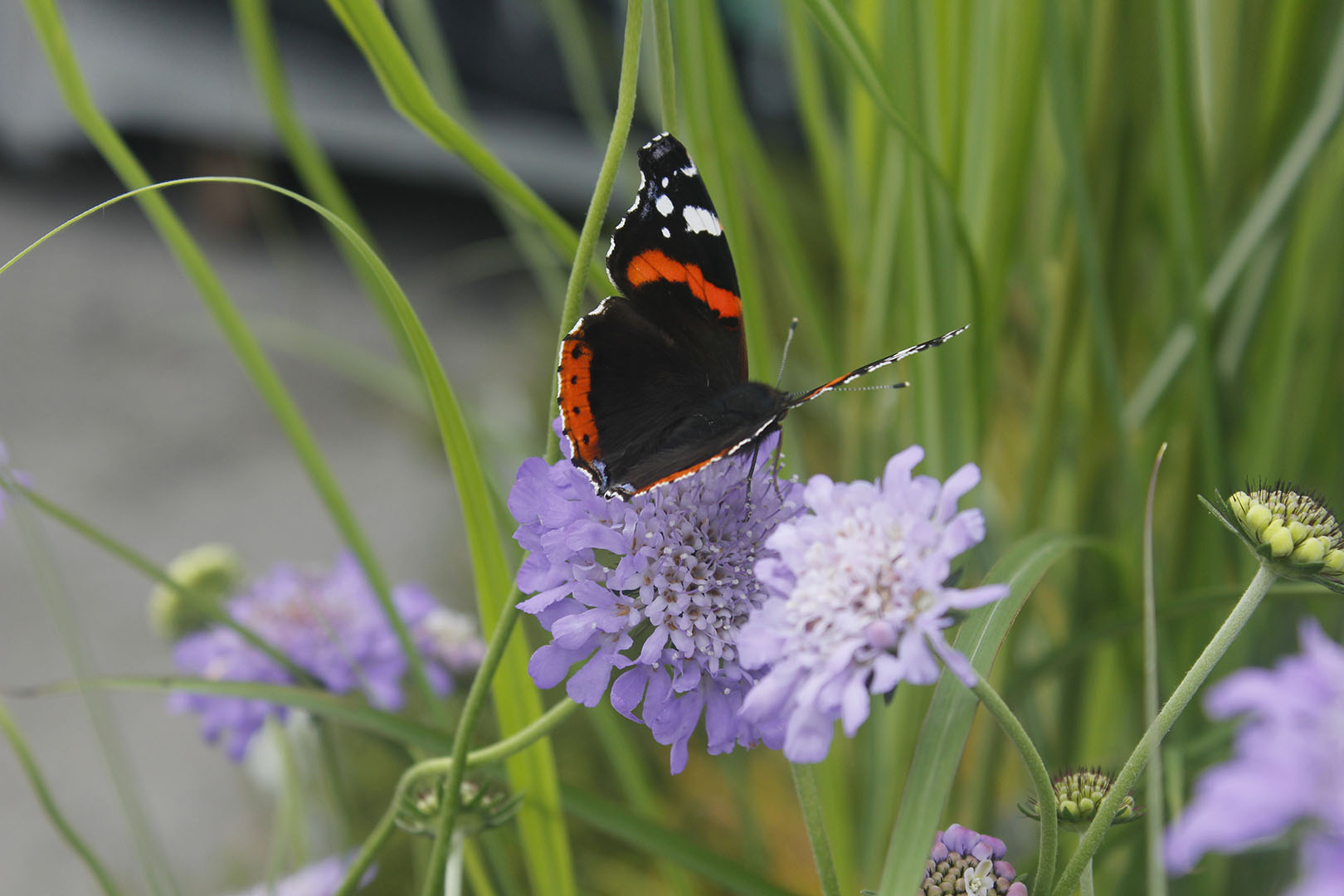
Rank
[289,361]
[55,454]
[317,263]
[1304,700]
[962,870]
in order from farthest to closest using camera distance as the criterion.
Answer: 1. [317,263]
2. [289,361]
3. [55,454]
4. [962,870]
5. [1304,700]

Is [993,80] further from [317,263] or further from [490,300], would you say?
[317,263]

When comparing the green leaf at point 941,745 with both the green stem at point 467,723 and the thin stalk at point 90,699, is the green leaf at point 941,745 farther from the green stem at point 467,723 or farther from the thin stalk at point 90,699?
the thin stalk at point 90,699

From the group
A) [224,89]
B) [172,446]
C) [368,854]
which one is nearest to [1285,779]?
[368,854]

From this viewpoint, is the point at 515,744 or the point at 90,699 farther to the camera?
the point at 90,699

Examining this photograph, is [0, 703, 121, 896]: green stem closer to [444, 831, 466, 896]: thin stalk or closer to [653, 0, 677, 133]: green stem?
[444, 831, 466, 896]: thin stalk

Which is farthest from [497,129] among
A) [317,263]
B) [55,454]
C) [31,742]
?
[31,742]

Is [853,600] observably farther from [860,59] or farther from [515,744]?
[860,59]

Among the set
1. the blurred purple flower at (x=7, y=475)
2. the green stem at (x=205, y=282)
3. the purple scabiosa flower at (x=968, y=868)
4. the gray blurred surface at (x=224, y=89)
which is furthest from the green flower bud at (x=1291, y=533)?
the gray blurred surface at (x=224, y=89)
